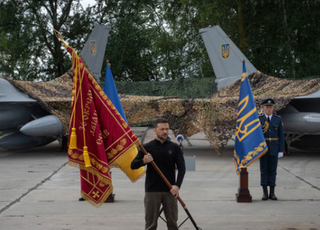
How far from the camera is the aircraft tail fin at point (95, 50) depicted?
1653cm

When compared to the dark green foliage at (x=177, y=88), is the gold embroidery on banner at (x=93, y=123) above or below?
above

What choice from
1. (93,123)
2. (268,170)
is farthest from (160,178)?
(268,170)

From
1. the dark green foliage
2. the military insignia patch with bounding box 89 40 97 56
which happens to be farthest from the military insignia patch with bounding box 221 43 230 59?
the dark green foliage

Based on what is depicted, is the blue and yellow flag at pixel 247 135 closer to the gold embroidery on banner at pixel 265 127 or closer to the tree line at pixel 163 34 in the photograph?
the gold embroidery on banner at pixel 265 127

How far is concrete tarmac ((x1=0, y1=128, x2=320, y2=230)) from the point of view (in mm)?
5543

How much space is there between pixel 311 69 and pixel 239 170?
73.6 ft

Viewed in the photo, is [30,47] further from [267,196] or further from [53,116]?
[267,196]

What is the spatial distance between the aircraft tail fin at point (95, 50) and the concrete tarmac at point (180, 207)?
626cm

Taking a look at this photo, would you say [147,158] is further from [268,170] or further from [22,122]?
[22,122]

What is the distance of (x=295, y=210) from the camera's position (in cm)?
622

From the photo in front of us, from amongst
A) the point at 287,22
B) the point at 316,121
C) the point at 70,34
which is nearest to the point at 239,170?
the point at 316,121

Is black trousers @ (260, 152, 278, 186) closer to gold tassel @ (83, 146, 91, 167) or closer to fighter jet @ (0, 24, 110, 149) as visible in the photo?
gold tassel @ (83, 146, 91, 167)

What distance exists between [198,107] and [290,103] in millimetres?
4021

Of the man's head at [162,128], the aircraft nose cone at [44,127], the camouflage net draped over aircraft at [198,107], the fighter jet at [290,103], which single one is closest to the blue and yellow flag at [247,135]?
the man's head at [162,128]
